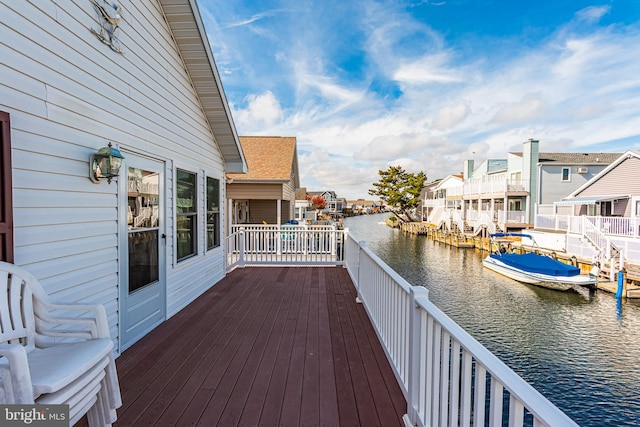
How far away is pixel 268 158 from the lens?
11641 mm

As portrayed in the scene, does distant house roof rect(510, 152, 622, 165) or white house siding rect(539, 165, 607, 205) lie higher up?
distant house roof rect(510, 152, 622, 165)

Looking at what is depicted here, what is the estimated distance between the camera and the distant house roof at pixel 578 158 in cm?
2061

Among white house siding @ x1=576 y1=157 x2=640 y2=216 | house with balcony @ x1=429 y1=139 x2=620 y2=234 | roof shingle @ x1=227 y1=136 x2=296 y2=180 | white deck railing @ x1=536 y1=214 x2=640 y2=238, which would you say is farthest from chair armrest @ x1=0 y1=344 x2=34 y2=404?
house with balcony @ x1=429 y1=139 x2=620 y2=234

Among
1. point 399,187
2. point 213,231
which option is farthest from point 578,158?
point 213,231

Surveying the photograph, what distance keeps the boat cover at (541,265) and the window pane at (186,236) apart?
41.2 ft

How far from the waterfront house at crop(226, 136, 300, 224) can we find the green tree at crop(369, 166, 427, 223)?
79.3 ft

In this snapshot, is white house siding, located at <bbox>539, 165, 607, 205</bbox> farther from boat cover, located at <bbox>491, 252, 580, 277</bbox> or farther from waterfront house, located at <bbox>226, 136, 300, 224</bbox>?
waterfront house, located at <bbox>226, 136, 300, 224</bbox>

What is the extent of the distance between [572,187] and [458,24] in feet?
52.7

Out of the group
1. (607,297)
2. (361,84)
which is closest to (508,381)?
(607,297)

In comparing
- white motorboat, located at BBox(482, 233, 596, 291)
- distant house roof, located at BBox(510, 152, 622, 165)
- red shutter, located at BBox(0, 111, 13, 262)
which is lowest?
white motorboat, located at BBox(482, 233, 596, 291)

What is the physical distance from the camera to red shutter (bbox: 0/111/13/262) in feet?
5.81

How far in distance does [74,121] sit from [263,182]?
25.8 ft

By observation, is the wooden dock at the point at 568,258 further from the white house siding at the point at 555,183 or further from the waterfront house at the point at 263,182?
the waterfront house at the point at 263,182

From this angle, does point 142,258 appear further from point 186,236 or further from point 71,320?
point 71,320
